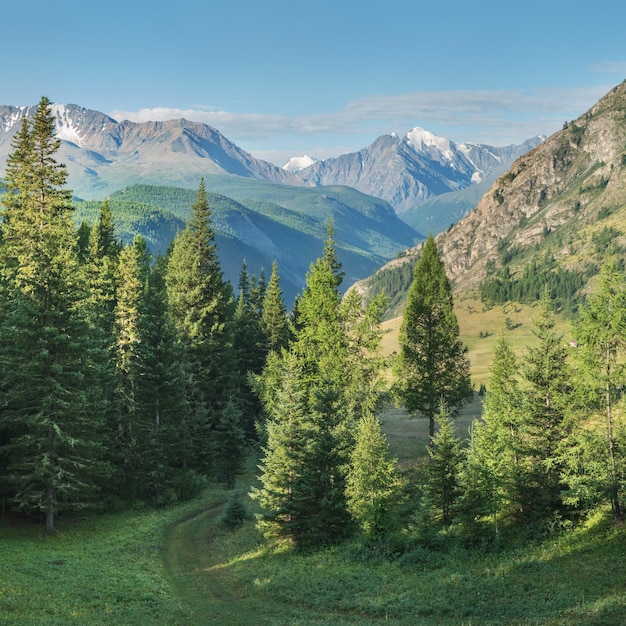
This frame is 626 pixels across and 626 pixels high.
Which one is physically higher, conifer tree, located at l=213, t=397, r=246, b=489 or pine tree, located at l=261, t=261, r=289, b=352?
pine tree, located at l=261, t=261, r=289, b=352

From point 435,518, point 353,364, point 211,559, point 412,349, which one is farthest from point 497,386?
point 211,559

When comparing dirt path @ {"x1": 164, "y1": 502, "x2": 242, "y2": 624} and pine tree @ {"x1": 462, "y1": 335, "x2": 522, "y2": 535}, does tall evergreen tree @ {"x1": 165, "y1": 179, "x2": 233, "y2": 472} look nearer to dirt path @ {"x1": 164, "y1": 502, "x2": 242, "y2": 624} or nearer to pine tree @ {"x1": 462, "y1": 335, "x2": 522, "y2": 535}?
dirt path @ {"x1": 164, "y1": 502, "x2": 242, "y2": 624}

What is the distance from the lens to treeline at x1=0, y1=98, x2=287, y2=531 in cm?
3241

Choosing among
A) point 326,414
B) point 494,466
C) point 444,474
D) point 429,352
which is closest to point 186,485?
point 326,414

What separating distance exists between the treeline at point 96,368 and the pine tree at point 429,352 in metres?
15.7

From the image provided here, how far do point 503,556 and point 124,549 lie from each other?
18857 mm

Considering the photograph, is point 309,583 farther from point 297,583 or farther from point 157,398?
point 157,398

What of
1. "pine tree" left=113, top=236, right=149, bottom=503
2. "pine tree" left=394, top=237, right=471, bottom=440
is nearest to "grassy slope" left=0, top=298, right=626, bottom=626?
"pine tree" left=113, top=236, right=149, bottom=503

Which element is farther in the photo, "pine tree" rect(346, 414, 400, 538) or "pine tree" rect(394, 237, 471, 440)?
"pine tree" rect(394, 237, 471, 440)

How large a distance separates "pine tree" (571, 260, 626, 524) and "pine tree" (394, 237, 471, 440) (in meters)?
Result: 12.8

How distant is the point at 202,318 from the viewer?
55562mm

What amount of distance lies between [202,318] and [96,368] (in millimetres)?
20547

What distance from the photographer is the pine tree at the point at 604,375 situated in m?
25.1

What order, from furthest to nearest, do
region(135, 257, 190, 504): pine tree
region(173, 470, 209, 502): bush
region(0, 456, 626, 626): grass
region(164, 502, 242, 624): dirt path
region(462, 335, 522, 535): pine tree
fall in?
1. region(173, 470, 209, 502): bush
2. region(135, 257, 190, 504): pine tree
3. region(462, 335, 522, 535): pine tree
4. region(164, 502, 242, 624): dirt path
5. region(0, 456, 626, 626): grass
